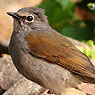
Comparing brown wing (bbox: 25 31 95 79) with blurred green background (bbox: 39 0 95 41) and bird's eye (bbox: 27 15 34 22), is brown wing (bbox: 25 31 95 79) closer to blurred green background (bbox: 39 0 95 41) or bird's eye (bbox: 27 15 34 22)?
bird's eye (bbox: 27 15 34 22)

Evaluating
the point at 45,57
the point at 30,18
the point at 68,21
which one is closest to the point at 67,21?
the point at 68,21

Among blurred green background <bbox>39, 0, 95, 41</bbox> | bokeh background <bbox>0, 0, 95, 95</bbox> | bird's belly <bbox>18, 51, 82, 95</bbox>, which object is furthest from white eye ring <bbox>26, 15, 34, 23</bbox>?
blurred green background <bbox>39, 0, 95, 41</bbox>

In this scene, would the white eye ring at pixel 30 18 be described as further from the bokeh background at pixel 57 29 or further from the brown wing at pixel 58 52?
the bokeh background at pixel 57 29

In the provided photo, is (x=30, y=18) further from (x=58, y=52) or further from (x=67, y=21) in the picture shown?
(x=67, y=21)

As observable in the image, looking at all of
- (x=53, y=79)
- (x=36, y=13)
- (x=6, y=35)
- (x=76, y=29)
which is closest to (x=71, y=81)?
(x=53, y=79)

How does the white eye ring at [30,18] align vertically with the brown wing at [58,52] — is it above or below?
above

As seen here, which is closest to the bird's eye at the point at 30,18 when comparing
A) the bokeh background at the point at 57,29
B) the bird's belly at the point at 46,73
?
the bird's belly at the point at 46,73

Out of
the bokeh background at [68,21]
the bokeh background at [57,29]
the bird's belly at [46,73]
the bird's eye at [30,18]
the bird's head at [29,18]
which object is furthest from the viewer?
the bokeh background at [68,21]
